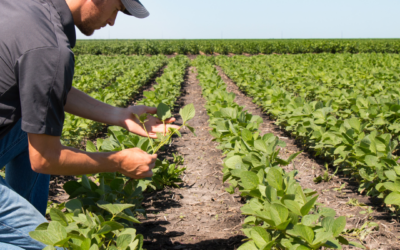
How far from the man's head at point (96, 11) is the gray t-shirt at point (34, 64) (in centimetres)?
17

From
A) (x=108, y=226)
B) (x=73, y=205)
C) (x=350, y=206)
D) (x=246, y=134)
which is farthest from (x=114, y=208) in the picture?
(x=350, y=206)

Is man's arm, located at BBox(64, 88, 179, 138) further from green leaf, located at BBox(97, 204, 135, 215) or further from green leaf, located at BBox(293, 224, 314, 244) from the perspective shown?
green leaf, located at BBox(293, 224, 314, 244)

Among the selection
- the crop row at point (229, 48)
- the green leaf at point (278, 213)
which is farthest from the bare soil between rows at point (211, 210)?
the crop row at point (229, 48)

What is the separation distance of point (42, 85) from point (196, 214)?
2.17 meters

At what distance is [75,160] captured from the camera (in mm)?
1437

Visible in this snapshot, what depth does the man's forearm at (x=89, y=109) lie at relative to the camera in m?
1.97

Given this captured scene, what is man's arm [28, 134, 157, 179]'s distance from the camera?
134 centimetres


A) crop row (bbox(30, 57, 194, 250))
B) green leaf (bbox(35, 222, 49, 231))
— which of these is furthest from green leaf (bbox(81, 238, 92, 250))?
green leaf (bbox(35, 222, 49, 231))

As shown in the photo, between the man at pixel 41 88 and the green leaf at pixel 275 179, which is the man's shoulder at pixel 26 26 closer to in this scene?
the man at pixel 41 88

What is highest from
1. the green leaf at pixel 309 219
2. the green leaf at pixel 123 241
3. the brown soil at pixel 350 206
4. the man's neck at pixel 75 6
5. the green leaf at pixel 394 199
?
the man's neck at pixel 75 6

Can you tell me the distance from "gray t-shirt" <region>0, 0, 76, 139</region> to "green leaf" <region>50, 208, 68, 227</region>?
0.37 meters

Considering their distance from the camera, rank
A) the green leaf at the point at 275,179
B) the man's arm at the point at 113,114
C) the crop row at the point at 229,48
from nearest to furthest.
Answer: the green leaf at the point at 275,179 < the man's arm at the point at 113,114 < the crop row at the point at 229,48

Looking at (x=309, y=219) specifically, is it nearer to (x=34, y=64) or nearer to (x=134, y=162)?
(x=134, y=162)

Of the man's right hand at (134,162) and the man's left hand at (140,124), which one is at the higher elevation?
the man's left hand at (140,124)
